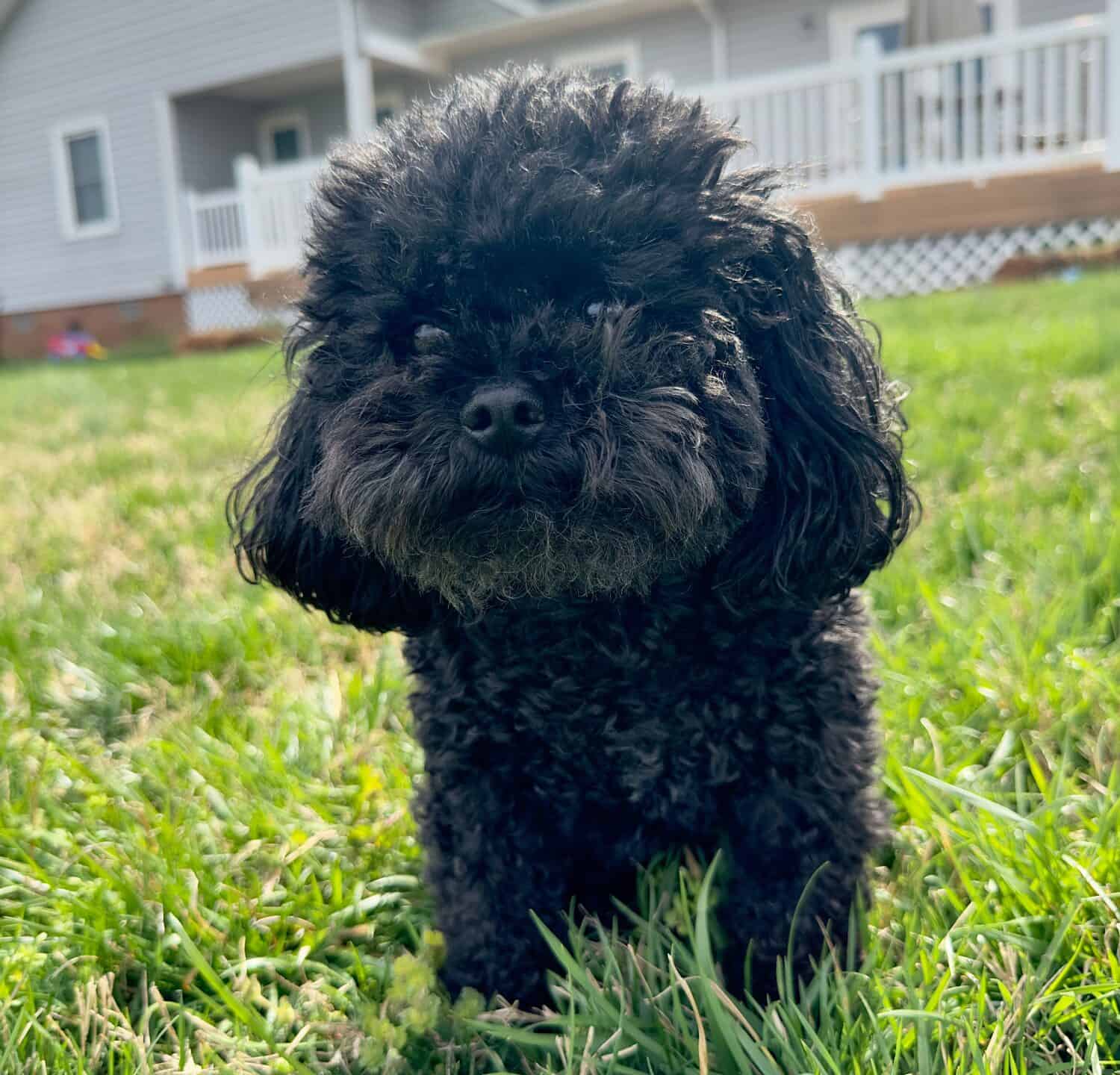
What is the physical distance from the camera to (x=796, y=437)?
68.3 inches

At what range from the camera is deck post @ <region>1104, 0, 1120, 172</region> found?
10148 millimetres

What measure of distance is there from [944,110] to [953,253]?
62.3 inches

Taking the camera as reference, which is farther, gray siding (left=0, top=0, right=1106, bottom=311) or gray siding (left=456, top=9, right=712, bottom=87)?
gray siding (left=456, top=9, right=712, bottom=87)

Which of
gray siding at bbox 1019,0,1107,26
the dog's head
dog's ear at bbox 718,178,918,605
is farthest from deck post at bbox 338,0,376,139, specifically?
dog's ear at bbox 718,178,918,605

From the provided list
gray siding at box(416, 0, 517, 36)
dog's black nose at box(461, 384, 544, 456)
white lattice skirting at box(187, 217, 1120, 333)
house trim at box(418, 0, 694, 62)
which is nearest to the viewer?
dog's black nose at box(461, 384, 544, 456)

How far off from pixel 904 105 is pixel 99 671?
1101 centimetres

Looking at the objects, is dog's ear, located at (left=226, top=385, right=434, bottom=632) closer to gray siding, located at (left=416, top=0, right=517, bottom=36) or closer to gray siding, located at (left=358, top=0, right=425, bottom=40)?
gray siding, located at (left=358, top=0, right=425, bottom=40)

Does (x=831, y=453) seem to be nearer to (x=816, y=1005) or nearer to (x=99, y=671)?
(x=816, y=1005)

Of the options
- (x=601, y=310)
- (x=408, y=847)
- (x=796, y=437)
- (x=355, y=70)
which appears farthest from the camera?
(x=355, y=70)

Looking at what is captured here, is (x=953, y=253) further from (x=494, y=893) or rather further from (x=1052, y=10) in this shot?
(x=494, y=893)

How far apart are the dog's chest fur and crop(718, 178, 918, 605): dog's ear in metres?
0.10

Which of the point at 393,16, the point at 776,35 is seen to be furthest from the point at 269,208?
the point at 776,35

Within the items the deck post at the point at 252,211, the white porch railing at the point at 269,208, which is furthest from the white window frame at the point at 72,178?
the deck post at the point at 252,211

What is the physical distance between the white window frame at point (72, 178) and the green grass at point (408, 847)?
16440mm
